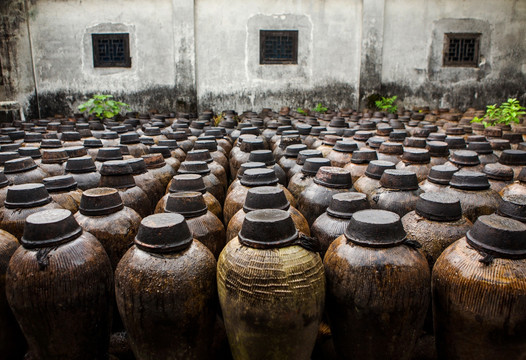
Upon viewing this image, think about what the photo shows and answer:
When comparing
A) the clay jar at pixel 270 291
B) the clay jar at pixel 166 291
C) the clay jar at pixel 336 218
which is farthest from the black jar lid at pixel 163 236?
the clay jar at pixel 336 218

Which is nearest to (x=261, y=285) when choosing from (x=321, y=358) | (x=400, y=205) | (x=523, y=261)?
(x=321, y=358)

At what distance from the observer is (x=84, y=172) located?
381 cm

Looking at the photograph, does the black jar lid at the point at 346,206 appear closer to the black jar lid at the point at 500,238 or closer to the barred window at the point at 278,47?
the black jar lid at the point at 500,238

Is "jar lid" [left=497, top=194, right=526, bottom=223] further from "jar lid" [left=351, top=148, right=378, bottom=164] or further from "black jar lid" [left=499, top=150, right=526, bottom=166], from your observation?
"jar lid" [left=351, top=148, right=378, bottom=164]

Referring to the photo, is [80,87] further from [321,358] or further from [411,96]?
[321,358]

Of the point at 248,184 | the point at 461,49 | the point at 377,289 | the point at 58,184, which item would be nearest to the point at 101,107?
the point at 58,184

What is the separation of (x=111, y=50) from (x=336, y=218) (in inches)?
411

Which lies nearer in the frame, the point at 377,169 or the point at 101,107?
the point at 377,169

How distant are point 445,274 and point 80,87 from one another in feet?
37.7

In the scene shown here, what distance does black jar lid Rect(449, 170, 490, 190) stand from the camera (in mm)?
3004

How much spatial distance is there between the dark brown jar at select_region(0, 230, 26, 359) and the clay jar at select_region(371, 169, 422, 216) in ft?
8.09

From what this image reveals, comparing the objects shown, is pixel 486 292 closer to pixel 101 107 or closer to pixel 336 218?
pixel 336 218

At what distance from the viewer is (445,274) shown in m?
2.09

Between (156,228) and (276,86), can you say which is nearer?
(156,228)
